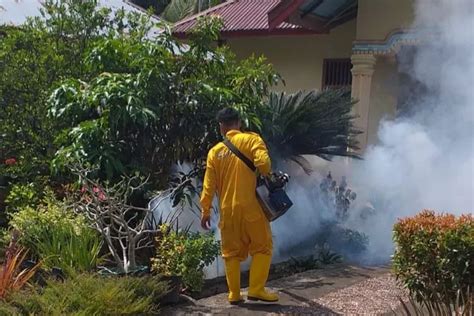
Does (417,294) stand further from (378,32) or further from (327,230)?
(378,32)

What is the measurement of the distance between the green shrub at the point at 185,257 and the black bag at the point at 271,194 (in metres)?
0.91

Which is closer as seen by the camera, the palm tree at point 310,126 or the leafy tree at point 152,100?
the leafy tree at point 152,100

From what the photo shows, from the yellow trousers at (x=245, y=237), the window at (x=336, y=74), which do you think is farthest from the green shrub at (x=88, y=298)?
the window at (x=336, y=74)

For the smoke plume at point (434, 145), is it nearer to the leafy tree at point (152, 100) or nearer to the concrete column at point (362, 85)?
the concrete column at point (362, 85)

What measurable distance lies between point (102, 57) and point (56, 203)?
177cm

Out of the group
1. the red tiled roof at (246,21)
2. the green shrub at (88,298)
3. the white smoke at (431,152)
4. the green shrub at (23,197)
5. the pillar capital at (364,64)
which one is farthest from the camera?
the red tiled roof at (246,21)

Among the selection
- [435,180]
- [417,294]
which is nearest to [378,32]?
[435,180]

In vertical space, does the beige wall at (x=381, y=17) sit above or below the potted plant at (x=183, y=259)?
above

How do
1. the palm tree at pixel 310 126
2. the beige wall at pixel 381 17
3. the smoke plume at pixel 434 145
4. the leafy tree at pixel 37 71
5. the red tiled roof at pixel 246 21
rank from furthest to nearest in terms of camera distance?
the red tiled roof at pixel 246 21 < the beige wall at pixel 381 17 < the smoke plume at pixel 434 145 < the palm tree at pixel 310 126 < the leafy tree at pixel 37 71

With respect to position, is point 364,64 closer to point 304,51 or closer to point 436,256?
point 304,51

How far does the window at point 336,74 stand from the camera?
12.1m

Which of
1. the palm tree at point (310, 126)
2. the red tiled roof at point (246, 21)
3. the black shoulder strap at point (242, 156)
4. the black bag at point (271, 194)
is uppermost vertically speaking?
the red tiled roof at point (246, 21)

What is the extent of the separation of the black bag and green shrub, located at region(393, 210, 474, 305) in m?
0.98

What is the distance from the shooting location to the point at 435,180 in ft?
32.3
